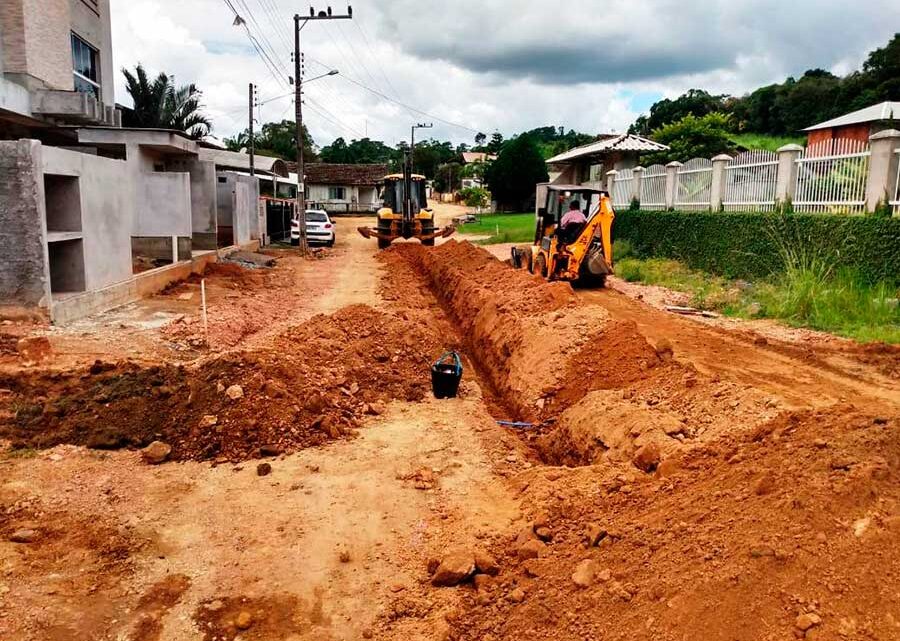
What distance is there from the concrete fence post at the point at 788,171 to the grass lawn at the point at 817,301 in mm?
1876

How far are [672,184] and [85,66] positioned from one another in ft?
56.0

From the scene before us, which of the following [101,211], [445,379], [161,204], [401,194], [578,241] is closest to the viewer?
[445,379]

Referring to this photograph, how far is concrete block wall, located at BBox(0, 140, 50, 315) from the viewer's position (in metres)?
9.91

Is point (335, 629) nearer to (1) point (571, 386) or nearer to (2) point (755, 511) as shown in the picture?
(2) point (755, 511)

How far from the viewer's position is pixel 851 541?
3191 millimetres

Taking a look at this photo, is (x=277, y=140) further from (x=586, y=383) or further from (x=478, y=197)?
(x=586, y=383)

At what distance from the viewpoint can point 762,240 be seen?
544 inches

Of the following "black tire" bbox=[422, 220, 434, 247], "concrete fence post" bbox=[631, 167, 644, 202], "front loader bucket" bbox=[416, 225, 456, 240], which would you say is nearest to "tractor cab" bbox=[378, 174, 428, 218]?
"black tire" bbox=[422, 220, 434, 247]

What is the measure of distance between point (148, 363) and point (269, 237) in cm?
2266

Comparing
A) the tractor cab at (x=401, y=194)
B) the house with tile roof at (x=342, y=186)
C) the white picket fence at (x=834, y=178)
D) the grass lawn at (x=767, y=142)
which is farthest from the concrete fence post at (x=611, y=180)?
the house with tile roof at (x=342, y=186)

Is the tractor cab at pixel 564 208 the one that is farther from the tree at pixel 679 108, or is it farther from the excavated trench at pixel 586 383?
the tree at pixel 679 108

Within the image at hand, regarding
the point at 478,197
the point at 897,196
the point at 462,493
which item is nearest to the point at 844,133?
the point at 897,196

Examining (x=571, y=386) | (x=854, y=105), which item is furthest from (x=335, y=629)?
(x=854, y=105)

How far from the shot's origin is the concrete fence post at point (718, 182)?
16.6m
